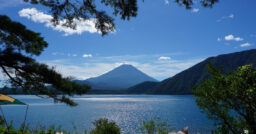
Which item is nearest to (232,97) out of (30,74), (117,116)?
(30,74)

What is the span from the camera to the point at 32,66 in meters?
3.99

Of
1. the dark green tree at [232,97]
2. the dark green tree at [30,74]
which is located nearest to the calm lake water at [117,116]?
the dark green tree at [30,74]

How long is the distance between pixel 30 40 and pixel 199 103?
623 cm

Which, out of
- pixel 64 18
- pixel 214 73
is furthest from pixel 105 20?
pixel 214 73

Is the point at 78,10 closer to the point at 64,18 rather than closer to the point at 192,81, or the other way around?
the point at 64,18

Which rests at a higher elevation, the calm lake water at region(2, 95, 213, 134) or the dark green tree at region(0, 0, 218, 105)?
the dark green tree at region(0, 0, 218, 105)

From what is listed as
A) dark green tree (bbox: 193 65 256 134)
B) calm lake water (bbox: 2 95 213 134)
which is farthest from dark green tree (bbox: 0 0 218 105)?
dark green tree (bbox: 193 65 256 134)

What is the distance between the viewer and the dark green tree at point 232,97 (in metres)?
5.89

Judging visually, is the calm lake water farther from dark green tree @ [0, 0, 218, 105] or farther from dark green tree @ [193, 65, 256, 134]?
dark green tree @ [193, 65, 256, 134]

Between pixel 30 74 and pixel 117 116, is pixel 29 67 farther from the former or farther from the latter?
pixel 117 116

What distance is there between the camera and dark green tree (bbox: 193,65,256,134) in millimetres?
5891

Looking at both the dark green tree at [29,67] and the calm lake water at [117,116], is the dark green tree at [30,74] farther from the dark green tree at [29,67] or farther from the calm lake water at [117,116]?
the calm lake water at [117,116]

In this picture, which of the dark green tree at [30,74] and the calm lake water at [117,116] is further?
the calm lake water at [117,116]

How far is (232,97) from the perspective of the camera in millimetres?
6117
